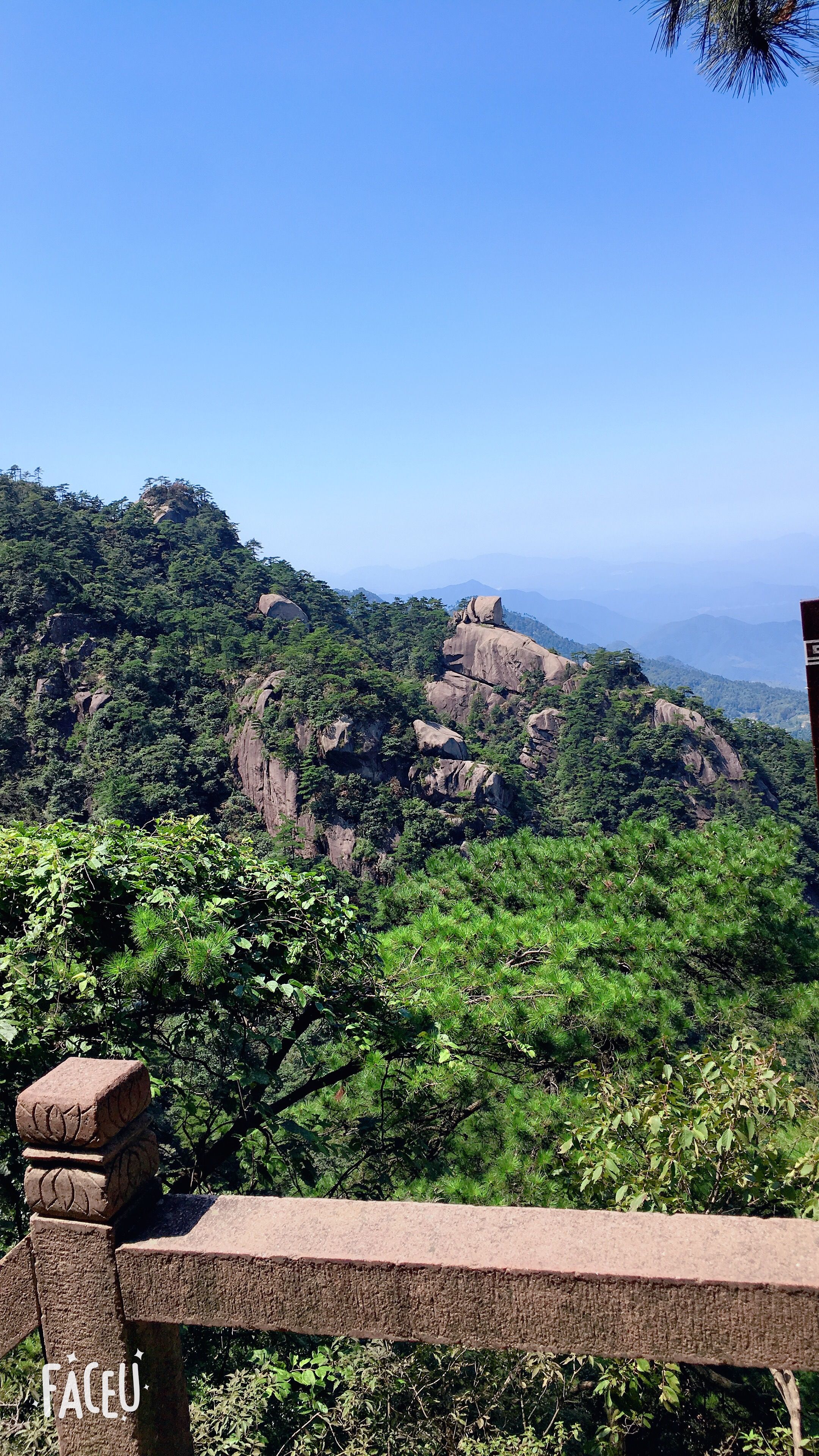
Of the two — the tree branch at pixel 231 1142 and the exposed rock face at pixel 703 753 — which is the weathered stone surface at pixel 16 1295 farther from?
the exposed rock face at pixel 703 753

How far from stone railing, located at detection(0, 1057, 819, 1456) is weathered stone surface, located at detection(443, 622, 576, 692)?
41.5m

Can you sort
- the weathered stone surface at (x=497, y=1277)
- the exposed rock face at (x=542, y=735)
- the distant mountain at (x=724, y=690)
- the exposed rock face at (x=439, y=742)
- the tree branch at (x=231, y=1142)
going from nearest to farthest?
the weathered stone surface at (x=497, y=1277), the tree branch at (x=231, y=1142), the exposed rock face at (x=439, y=742), the exposed rock face at (x=542, y=735), the distant mountain at (x=724, y=690)

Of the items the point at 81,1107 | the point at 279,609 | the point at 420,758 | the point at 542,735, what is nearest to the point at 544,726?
the point at 542,735

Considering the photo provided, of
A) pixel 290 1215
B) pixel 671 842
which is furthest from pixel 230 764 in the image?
pixel 290 1215

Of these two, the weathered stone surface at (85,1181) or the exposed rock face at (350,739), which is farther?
the exposed rock face at (350,739)

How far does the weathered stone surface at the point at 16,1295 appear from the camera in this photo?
48.9 inches

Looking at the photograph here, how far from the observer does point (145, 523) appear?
144ft

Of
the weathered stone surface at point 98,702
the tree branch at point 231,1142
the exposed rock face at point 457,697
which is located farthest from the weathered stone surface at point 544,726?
the tree branch at point 231,1142

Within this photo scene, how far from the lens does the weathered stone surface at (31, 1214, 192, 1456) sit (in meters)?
1.19

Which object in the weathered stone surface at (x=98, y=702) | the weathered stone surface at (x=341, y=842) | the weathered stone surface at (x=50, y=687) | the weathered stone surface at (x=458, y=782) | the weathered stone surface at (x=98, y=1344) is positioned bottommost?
the weathered stone surface at (x=341, y=842)

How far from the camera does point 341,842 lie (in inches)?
1086

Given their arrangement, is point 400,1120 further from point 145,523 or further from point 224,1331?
point 145,523

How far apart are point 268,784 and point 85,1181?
28.0 m

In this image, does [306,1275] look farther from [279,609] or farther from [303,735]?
[279,609]
